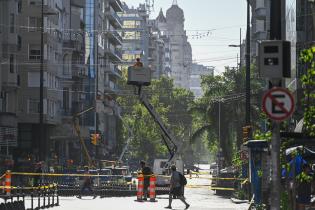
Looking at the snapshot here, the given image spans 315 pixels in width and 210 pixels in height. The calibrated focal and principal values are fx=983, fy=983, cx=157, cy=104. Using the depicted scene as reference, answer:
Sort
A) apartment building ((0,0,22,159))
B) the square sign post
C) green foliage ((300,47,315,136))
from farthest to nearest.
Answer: apartment building ((0,0,22,159))
green foliage ((300,47,315,136))
the square sign post

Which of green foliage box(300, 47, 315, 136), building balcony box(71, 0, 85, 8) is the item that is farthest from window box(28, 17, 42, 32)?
green foliage box(300, 47, 315, 136)

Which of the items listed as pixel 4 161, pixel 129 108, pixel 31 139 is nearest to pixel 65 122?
pixel 31 139

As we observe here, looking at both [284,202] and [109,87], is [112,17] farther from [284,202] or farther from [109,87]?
[284,202]

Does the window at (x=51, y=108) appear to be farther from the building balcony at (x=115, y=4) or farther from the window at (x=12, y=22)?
the building balcony at (x=115, y=4)

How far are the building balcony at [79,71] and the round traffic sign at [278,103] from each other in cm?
8124

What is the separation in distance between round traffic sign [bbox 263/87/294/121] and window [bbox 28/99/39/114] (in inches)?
2534

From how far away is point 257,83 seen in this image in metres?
73.7

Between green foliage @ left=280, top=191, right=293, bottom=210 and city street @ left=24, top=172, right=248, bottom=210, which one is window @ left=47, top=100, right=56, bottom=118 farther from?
green foliage @ left=280, top=191, right=293, bottom=210

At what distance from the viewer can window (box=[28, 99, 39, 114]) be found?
78.7m

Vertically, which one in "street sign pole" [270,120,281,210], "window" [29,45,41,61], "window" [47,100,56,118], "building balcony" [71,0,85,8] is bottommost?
"street sign pole" [270,120,281,210]

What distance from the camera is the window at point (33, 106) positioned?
78.7 meters

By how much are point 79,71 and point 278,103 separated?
3321 inches

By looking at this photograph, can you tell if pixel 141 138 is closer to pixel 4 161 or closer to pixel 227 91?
pixel 227 91

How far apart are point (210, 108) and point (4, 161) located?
19.0 m
